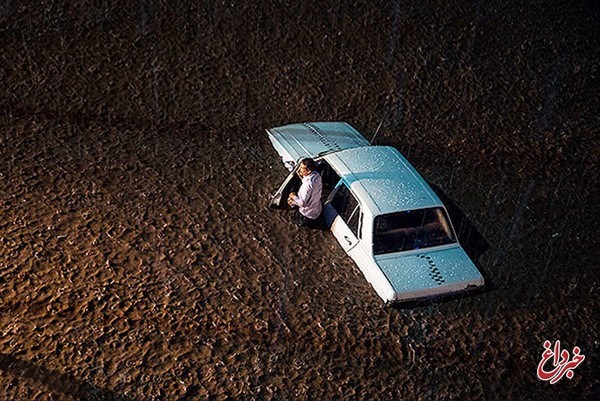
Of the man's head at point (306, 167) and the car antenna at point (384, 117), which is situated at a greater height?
the man's head at point (306, 167)

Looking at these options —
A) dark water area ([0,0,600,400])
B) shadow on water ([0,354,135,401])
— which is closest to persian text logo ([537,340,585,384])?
dark water area ([0,0,600,400])

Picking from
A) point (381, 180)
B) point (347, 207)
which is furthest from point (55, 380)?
point (381, 180)

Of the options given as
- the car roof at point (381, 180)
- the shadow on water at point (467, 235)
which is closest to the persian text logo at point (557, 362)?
the shadow on water at point (467, 235)

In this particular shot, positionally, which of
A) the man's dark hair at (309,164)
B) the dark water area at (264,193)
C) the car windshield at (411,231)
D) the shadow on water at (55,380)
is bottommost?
the shadow on water at (55,380)

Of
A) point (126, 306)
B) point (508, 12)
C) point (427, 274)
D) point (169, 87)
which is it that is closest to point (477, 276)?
point (427, 274)

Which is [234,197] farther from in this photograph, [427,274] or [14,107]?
[14,107]

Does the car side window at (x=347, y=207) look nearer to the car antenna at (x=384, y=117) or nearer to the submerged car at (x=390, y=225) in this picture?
the submerged car at (x=390, y=225)

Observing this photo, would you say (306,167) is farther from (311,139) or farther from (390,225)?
(311,139)
